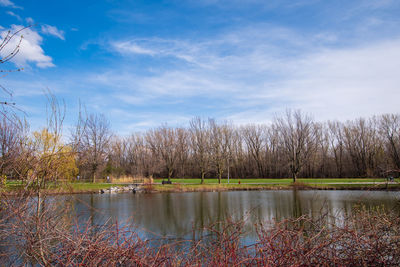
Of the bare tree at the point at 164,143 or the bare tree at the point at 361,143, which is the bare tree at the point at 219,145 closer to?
the bare tree at the point at 164,143

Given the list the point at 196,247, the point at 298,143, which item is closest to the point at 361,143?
the point at 298,143

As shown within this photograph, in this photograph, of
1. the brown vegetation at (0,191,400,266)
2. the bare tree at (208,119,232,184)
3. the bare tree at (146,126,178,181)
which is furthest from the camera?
the bare tree at (146,126,178,181)

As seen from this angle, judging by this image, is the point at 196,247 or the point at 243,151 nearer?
the point at 196,247

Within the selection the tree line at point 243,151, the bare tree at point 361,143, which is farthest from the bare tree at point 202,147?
the bare tree at point 361,143

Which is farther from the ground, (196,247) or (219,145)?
(219,145)

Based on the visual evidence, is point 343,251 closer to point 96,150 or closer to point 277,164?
point 96,150

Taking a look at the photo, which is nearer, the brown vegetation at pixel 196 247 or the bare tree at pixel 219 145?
the brown vegetation at pixel 196 247

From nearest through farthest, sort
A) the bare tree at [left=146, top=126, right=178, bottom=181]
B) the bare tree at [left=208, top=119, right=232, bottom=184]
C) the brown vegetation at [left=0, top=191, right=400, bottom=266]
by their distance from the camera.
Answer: the brown vegetation at [left=0, top=191, right=400, bottom=266], the bare tree at [left=208, top=119, right=232, bottom=184], the bare tree at [left=146, top=126, right=178, bottom=181]

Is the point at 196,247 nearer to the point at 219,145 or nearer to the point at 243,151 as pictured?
the point at 219,145

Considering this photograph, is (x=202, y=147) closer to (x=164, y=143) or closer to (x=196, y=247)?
(x=164, y=143)

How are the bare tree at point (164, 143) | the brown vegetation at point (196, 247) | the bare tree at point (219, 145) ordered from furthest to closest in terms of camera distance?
the bare tree at point (164, 143)
the bare tree at point (219, 145)
the brown vegetation at point (196, 247)

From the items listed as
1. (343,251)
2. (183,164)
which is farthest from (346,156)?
(343,251)

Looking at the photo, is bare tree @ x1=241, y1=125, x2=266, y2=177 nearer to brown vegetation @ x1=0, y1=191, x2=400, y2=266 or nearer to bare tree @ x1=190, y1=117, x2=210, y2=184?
bare tree @ x1=190, y1=117, x2=210, y2=184

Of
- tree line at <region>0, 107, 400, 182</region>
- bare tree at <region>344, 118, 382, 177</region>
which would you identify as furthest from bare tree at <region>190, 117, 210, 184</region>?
bare tree at <region>344, 118, 382, 177</region>
